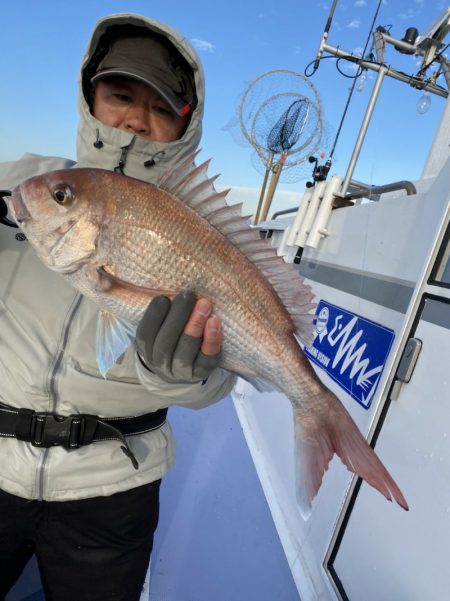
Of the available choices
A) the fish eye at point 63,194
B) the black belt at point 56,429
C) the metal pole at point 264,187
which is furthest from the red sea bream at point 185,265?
the metal pole at point 264,187

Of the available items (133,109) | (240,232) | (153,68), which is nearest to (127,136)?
(133,109)

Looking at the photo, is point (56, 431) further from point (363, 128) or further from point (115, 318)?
point (363, 128)

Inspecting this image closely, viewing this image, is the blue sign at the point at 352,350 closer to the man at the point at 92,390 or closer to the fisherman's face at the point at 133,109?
the man at the point at 92,390

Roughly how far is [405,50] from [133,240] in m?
3.50

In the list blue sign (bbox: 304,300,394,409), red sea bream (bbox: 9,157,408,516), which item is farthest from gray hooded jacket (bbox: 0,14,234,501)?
blue sign (bbox: 304,300,394,409)

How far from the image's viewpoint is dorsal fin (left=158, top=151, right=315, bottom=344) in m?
1.38

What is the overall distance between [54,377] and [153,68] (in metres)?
1.32

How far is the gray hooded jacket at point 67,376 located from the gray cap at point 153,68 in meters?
0.11

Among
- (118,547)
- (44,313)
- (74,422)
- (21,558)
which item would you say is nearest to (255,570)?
(118,547)

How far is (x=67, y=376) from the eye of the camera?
5.24ft

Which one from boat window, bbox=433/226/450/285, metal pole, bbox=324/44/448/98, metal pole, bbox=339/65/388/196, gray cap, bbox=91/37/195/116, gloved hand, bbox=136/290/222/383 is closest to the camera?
gloved hand, bbox=136/290/222/383

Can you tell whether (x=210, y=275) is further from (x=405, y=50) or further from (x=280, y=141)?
(x=280, y=141)

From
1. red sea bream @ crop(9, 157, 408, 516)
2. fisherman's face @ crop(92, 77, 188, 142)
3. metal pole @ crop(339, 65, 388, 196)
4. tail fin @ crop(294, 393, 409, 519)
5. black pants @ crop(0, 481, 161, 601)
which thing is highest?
metal pole @ crop(339, 65, 388, 196)

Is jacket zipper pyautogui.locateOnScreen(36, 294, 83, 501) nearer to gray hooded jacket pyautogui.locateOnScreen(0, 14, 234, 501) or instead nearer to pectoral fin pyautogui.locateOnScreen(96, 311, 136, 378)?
gray hooded jacket pyautogui.locateOnScreen(0, 14, 234, 501)
